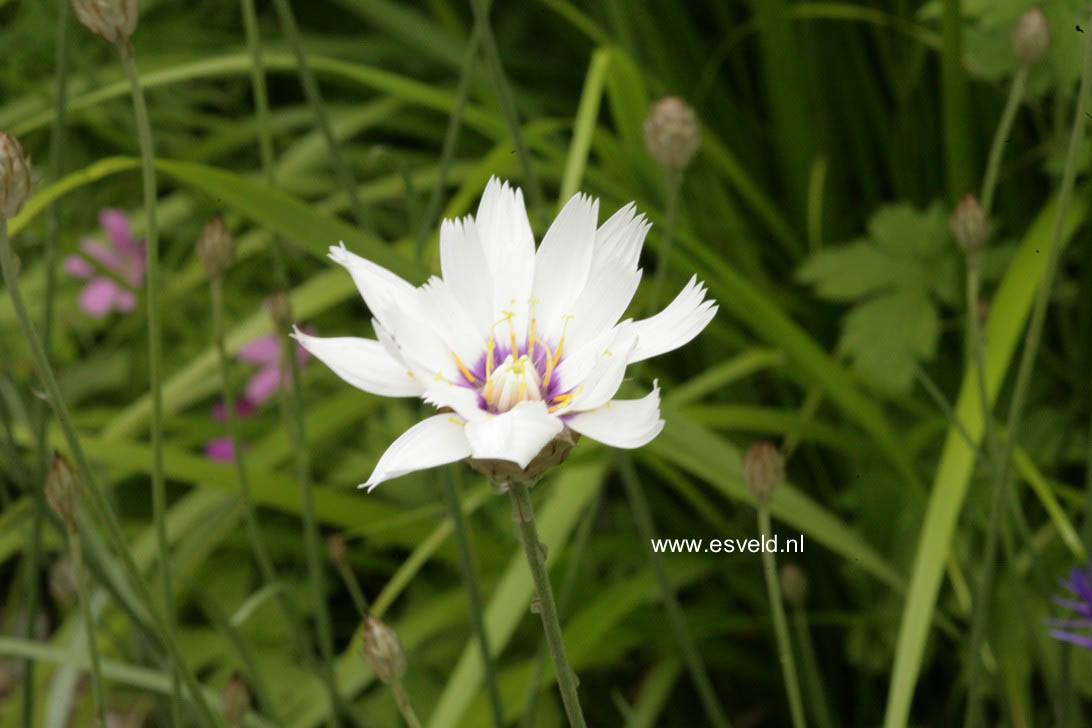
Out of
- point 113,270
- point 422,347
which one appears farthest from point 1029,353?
point 113,270

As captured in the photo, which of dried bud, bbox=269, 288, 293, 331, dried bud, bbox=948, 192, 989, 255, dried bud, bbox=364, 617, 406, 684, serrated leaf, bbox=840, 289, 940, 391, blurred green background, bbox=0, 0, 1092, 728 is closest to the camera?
dried bud, bbox=364, 617, 406, 684

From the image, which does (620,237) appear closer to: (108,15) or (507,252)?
(507,252)

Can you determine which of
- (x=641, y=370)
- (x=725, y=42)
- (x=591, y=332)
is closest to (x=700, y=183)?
(x=725, y=42)

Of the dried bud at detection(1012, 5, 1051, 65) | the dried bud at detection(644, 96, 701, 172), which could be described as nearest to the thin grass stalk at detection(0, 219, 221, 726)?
the dried bud at detection(644, 96, 701, 172)

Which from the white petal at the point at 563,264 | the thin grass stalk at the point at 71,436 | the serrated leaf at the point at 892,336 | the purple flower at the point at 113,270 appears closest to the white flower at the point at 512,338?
the white petal at the point at 563,264

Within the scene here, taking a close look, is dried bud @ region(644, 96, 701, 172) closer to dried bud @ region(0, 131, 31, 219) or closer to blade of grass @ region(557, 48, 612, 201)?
blade of grass @ region(557, 48, 612, 201)

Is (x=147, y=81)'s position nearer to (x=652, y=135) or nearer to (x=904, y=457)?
(x=652, y=135)
